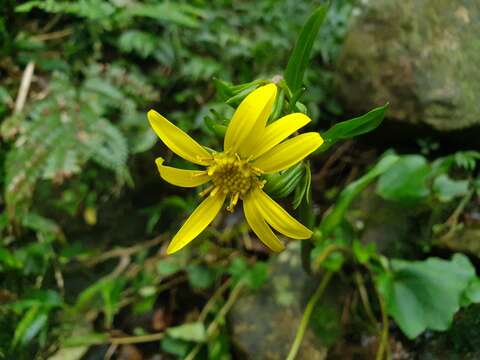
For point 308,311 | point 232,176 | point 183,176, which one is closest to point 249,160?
point 232,176

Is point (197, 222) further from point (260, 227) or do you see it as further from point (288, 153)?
point (288, 153)

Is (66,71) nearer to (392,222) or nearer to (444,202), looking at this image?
(392,222)

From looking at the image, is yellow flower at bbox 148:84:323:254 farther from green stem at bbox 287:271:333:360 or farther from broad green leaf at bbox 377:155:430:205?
broad green leaf at bbox 377:155:430:205

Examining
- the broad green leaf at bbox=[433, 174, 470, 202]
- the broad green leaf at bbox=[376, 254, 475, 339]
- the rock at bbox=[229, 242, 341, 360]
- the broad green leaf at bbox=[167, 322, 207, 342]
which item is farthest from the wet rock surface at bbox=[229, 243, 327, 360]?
the broad green leaf at bbox=[433, 174, 470, 202]

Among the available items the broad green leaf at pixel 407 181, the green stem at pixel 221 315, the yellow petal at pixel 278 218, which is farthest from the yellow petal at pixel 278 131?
the green stem at pixel 221 315

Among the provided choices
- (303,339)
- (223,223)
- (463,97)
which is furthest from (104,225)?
(463,97)

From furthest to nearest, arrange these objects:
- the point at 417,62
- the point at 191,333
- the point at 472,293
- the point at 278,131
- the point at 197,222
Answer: the point at 417,62 → the point at 191,333 → the point at 472,293 → the point at 197,222 → the point at 278,131

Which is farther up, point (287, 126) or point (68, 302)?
point (287, 126)
